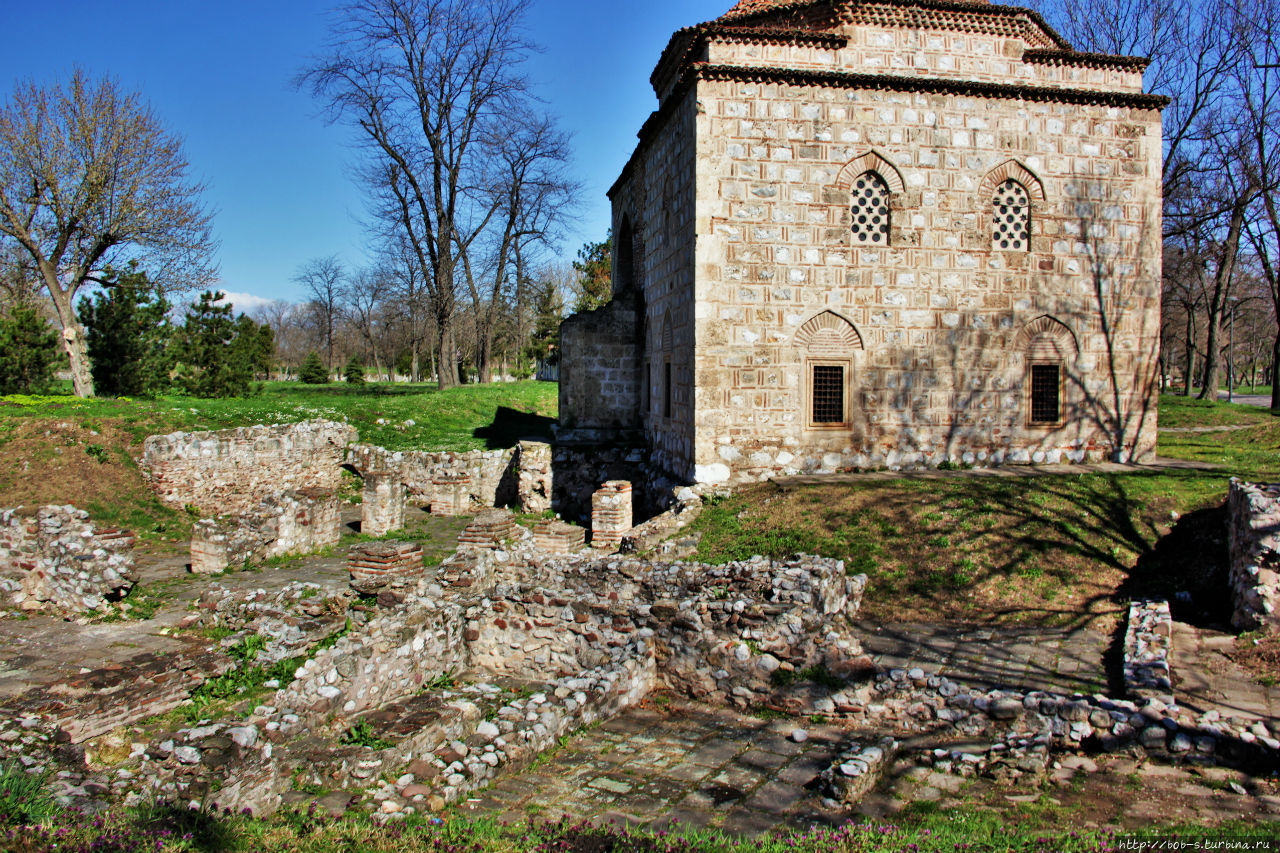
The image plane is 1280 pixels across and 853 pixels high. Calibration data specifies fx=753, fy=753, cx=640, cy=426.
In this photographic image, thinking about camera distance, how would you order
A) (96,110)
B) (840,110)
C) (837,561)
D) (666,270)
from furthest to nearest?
1. (96,110)
2. (666,270)
3. (840,110)
4. (837,561)

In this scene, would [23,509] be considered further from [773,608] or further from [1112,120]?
[1112,120]

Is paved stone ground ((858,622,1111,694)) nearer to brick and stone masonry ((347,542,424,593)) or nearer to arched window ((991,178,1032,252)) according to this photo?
brick and stone masonry ((347,542,424,593))

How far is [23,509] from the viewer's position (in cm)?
1046

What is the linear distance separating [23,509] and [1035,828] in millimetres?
12514

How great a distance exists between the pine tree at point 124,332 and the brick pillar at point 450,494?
1221 cm

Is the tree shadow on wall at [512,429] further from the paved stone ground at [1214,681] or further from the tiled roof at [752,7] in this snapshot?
the paved stone ground at [1214,681]

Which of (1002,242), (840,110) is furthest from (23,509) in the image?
(1002,242)

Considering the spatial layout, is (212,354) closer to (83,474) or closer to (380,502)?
(83,474)

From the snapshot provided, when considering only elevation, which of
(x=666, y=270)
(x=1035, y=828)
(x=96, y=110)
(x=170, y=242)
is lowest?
(x=1035, y=828)

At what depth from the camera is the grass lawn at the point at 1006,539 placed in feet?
30.1

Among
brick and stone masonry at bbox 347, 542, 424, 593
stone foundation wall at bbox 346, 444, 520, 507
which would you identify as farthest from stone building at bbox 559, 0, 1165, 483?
stone foundation wall at bbox 346, 444, 520, 507

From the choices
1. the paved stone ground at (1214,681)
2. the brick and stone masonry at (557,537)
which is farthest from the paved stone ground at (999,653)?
the brick and stone masonry at (557,537)

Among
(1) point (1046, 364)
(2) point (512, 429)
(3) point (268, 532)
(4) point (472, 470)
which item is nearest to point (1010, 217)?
(1) point (1046, 364)

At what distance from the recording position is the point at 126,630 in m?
9.50
